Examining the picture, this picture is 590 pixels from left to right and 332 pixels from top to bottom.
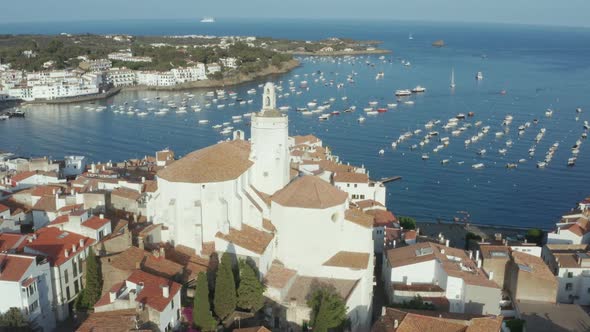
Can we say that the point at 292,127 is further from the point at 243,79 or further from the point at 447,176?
the point at 243,79

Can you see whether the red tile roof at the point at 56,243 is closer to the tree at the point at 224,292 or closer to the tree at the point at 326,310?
the tree at the point at 224,292

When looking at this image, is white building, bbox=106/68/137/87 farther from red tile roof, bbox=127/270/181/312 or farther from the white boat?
red tile roof, bbox=127/270/181/312

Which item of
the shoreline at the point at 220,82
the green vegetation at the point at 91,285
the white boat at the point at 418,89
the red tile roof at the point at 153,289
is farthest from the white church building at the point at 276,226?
the shoreline at the point at 220,82

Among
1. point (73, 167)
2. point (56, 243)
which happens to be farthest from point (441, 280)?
point (73, 167)

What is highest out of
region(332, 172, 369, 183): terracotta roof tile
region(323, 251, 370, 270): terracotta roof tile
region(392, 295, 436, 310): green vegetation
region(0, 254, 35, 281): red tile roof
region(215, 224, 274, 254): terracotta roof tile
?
region(0, 254, 35, 281): red tile roof

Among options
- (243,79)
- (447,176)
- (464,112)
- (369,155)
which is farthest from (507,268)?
(243,79)

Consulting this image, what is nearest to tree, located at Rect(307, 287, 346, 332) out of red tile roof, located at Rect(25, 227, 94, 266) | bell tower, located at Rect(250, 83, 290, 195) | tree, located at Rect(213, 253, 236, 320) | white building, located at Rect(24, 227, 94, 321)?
tree, located at Rect(213, 253, 236, 320)

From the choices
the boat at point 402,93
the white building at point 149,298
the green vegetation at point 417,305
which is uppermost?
the white building at point 149,298
